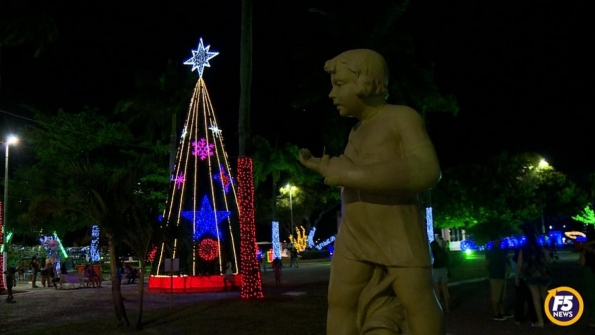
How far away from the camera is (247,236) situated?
66.5 feet

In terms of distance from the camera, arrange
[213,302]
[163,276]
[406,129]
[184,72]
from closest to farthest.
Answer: [406,129], [213,302], [163,276], [184,72]

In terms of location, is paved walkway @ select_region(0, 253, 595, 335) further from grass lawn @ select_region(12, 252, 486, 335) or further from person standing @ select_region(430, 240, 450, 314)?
grass lawn @ select_region(12, 252, 486, 335)

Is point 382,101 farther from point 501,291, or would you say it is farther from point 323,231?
point 323,231

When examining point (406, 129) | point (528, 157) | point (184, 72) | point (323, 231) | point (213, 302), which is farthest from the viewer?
point (323, 231)

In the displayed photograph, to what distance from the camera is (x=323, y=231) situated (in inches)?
3157

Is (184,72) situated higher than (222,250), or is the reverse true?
(184,72)

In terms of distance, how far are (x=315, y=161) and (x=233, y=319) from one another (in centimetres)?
1185

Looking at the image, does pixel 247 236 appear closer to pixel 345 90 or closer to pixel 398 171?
pixel 345 90

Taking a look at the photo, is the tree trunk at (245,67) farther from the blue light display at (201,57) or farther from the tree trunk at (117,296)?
the tree trunk at (117,296)

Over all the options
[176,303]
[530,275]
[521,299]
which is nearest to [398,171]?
[530,275]

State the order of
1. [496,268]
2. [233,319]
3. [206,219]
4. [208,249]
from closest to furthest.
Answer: [496,268]
[233,319]
[208,249]
[206,219]

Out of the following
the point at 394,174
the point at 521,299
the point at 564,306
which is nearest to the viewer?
the point at 394,174

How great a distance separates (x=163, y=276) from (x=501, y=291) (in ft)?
49.0

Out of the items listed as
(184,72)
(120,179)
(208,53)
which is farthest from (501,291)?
(184,72)
